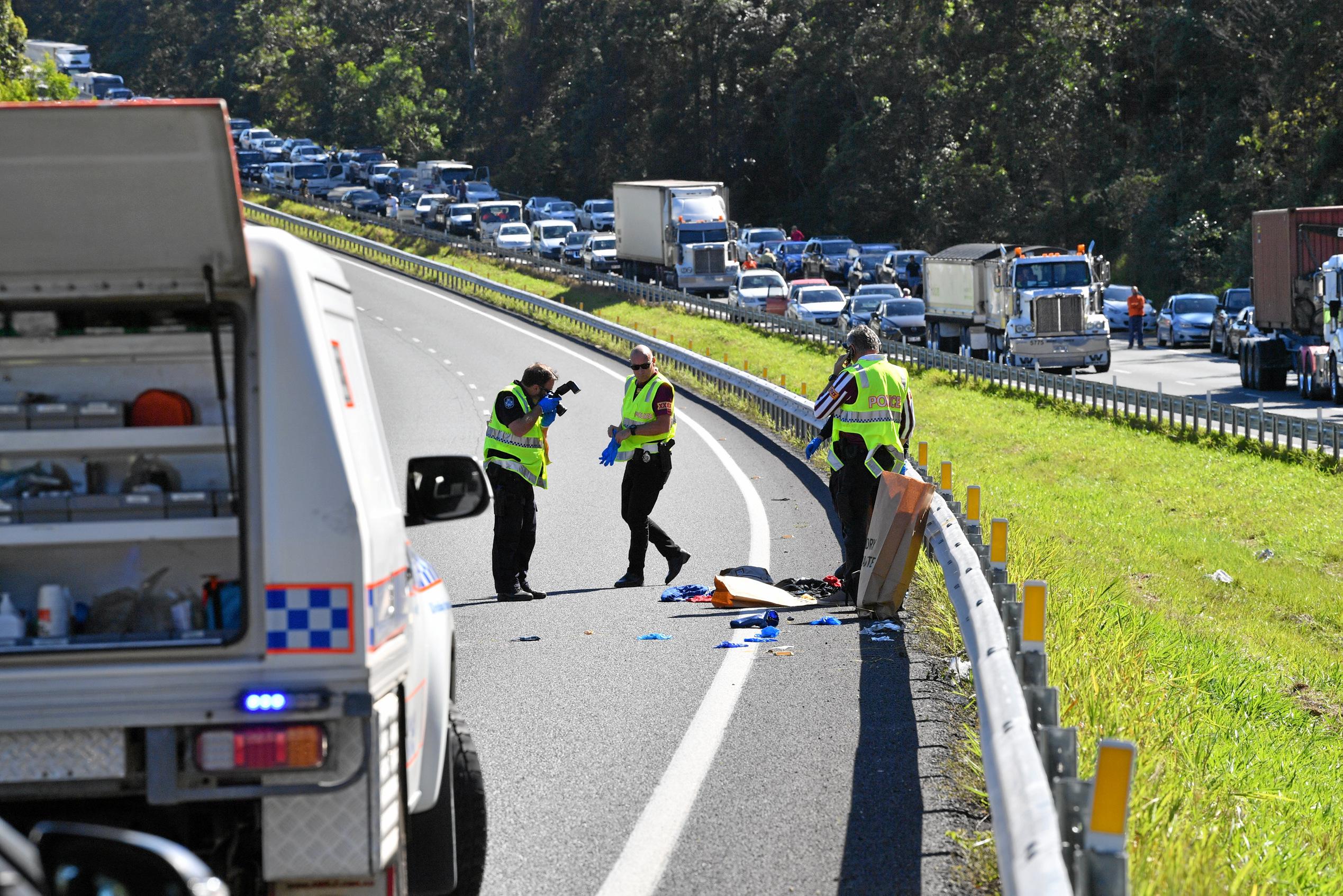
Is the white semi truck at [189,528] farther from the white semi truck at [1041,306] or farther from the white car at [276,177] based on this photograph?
the white car at [276,177]

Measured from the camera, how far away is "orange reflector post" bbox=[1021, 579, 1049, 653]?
6473 mm

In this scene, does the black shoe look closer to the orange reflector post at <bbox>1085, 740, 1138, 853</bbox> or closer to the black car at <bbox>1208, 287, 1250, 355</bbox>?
the orange reflector post at <bbox>1085, 740, 1138, 853</bbox>

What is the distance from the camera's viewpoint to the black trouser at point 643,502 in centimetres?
1270

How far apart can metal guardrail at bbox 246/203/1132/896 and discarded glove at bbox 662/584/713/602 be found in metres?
1.71

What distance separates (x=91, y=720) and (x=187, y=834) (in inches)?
19.1

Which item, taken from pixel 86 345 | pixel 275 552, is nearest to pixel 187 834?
pixel 275 552

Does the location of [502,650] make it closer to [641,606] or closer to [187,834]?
[641,606]

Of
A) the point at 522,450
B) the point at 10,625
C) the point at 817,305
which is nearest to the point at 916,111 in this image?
the point at 817,305

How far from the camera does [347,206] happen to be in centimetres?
7381

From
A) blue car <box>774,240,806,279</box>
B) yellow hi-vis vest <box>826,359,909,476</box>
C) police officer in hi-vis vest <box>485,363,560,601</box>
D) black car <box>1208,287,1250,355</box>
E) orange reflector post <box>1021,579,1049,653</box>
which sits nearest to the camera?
orange reflector post <box>1021,579,1049,653</box>

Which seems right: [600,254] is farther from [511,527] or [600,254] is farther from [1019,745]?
[1019,745]

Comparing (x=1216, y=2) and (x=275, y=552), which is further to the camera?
(x=1216, y=2)

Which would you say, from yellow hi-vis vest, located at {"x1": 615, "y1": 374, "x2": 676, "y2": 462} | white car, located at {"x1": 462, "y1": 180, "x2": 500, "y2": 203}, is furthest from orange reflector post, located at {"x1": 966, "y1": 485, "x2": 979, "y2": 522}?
white car, located at {"x1": 462, "y1": 180, "x2": 500, "y2": 203}

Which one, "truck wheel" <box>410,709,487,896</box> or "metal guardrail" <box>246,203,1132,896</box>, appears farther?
"truck wheel" <box>410,709,487,896</box>
